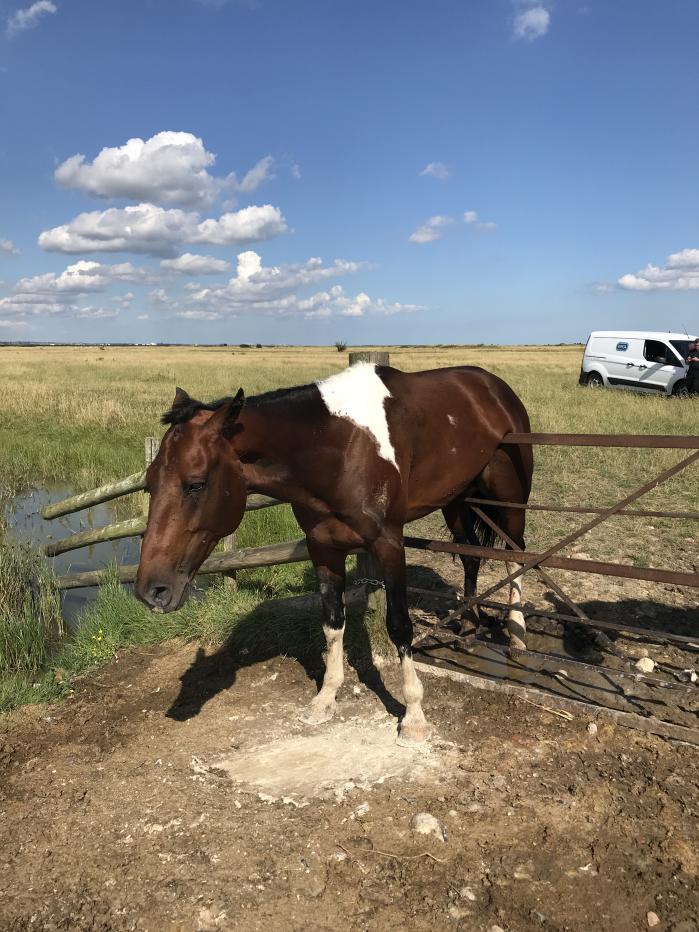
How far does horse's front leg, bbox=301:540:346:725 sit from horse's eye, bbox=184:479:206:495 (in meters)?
0.99

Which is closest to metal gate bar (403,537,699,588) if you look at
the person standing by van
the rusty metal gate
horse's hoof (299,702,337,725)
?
the rusty metal gate

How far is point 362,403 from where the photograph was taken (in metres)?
3.70

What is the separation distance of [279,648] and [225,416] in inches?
95.1

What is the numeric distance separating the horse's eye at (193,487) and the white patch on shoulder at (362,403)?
88 cm

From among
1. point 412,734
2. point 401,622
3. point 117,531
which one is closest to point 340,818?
point 412,734

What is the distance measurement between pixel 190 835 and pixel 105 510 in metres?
9.14

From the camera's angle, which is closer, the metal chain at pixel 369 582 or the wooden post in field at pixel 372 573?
the wooden post in field at pixel 372 573

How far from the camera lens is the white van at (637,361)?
20.5 metres

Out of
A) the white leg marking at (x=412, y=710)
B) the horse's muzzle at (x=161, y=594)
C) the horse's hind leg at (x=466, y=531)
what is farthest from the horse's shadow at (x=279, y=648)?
the horse's muzzle at (x=161, y=594)

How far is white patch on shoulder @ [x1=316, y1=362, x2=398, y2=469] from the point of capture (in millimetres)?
3637

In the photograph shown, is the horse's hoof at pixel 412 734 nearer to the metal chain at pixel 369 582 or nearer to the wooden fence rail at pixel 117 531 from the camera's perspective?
the metal chain at pixel 369 582

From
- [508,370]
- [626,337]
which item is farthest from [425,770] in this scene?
[508,370]

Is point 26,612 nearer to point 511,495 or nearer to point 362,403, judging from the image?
point 362,403

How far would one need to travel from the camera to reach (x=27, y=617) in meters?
5.73
